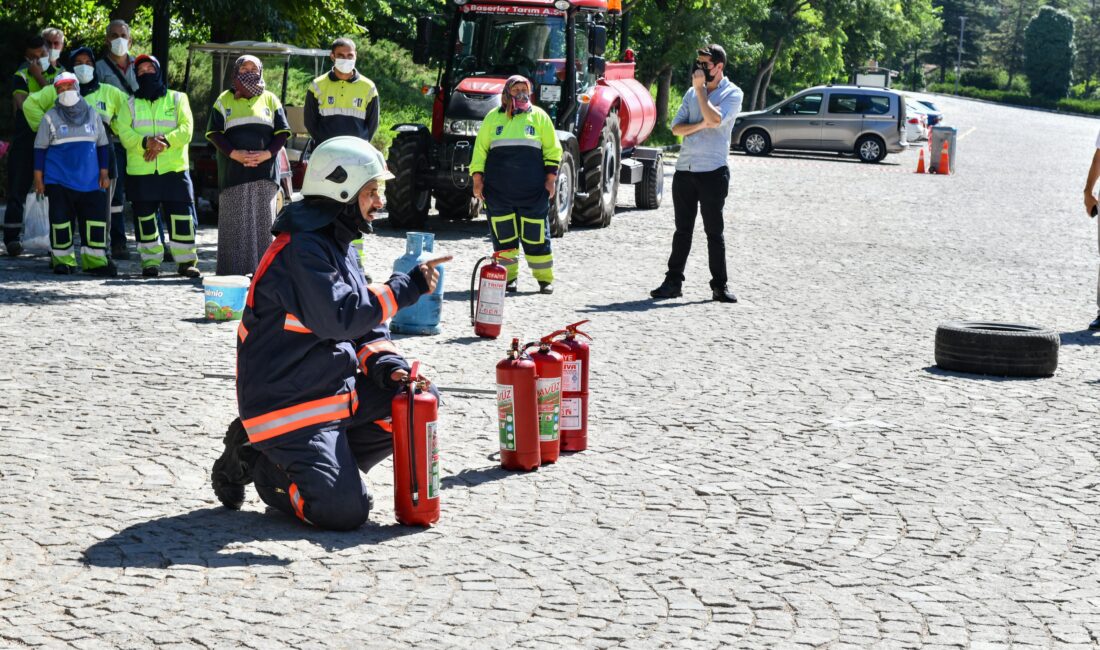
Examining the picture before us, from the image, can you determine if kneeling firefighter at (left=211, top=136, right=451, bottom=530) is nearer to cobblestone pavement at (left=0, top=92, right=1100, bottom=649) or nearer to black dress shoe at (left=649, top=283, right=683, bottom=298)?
cobblestone pavement at (left=0, top=92, right=1100, bottom=649)

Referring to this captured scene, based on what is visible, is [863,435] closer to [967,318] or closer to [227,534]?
[227,534]

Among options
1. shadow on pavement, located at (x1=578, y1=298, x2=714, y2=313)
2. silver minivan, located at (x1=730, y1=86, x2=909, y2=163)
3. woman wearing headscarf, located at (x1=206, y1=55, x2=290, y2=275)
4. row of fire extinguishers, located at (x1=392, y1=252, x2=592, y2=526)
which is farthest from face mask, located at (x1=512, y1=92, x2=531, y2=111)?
silver minivan, located at (x1=730, y1=86, x2=909, y2=163)

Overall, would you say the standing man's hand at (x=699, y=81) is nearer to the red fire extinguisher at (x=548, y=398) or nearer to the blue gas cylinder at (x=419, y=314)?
the blue gas cylinder at (x=419, y=314)

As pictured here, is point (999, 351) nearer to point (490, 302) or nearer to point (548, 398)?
point (490, 302)

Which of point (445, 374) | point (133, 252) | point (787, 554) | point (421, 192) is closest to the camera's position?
point (787, 554)

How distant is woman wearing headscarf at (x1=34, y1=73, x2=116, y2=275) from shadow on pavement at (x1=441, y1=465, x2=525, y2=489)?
7.07m

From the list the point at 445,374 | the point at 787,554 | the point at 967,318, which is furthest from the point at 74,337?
the point at 967,318

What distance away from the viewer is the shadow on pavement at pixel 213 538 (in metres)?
5.72

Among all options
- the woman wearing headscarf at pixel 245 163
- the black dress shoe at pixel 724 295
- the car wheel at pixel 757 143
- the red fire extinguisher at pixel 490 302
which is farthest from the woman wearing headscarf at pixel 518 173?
the car wheel at pixel 757 143

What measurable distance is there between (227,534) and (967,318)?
26.3 feet

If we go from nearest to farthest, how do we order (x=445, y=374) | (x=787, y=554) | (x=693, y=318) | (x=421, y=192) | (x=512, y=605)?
(x=512, y=605) < (x=787, y=554) < (x=445, y=374) < (x=693, y=318) < (x=421, y=192)

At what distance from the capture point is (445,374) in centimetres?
952

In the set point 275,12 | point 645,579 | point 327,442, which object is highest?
point 275,12

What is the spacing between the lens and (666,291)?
42.6 feet
